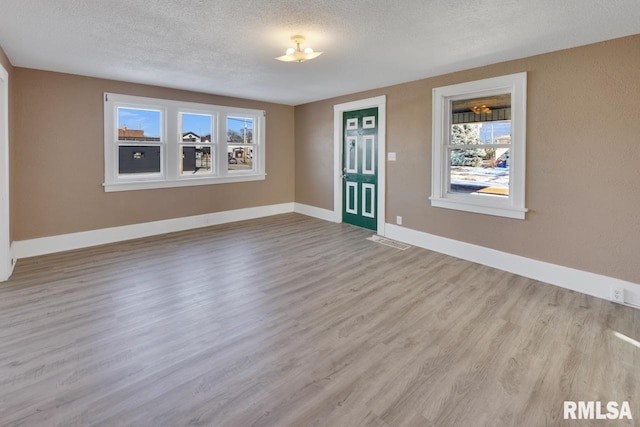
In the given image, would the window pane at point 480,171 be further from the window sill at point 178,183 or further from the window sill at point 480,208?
the window sill at point 178,183

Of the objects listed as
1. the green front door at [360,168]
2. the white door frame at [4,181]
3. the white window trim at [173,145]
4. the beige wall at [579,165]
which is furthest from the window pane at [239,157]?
the beige wall at [579,165]

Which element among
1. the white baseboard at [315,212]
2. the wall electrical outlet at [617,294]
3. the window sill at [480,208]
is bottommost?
the wall electrical outlet at [617,294]

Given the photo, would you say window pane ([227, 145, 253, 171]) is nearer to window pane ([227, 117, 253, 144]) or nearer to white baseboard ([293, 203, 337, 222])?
window pane ([227, 117, 253, 144])

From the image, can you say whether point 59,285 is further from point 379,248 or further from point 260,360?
point 379,248

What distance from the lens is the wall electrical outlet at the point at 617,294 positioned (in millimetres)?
3120

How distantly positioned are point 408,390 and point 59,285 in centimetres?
362

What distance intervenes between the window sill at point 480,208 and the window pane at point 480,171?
0.22 m

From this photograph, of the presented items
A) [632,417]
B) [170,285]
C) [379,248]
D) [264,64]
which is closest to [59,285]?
[170,285]

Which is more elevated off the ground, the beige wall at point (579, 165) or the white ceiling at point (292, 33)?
the white ceiling at point (292, 33)

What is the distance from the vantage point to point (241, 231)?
589 centimetres

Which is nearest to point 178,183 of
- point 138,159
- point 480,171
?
point 138,159

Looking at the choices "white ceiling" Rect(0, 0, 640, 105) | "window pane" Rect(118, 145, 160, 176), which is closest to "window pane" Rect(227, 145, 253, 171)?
"window pane" Rect(118, 145, 160, 176)

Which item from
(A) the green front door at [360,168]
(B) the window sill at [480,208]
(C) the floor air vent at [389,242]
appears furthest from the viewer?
(A) the green front door at [360,168]

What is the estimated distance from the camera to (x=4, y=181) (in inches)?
139
